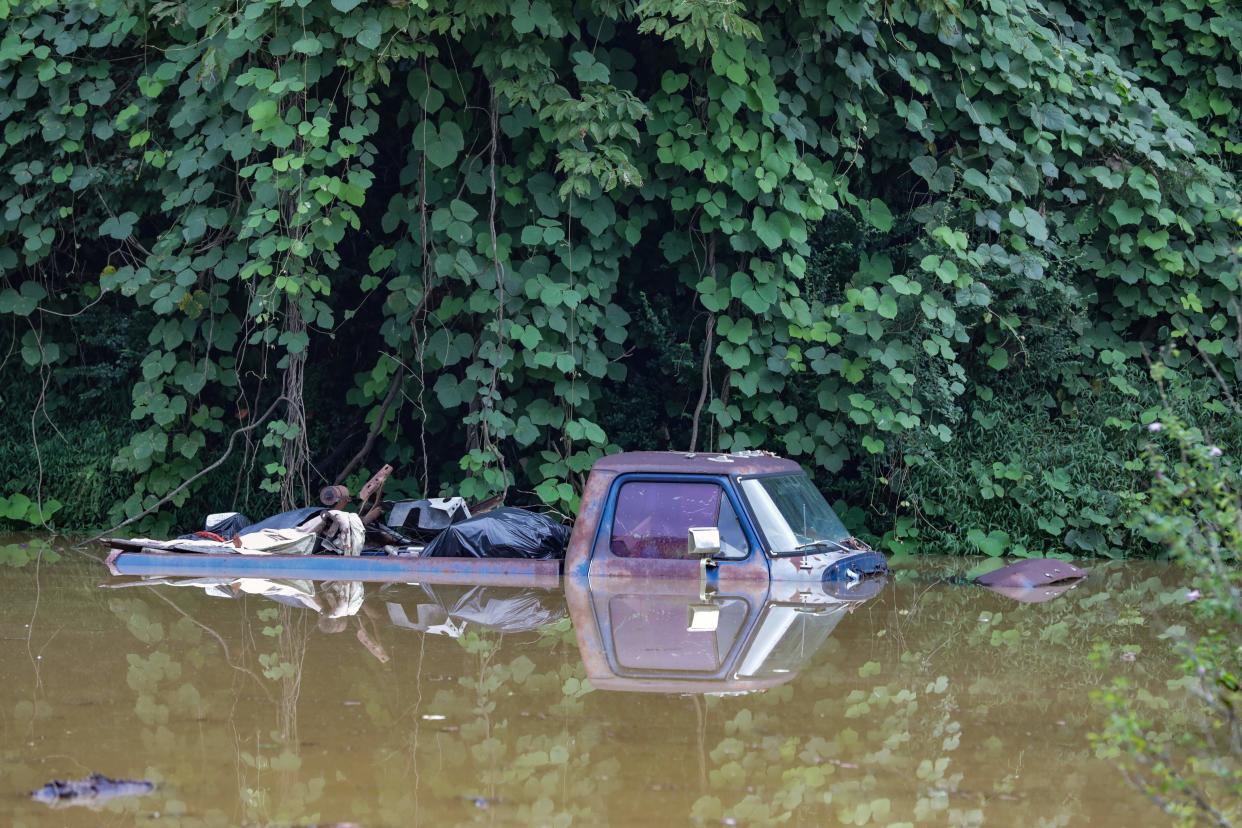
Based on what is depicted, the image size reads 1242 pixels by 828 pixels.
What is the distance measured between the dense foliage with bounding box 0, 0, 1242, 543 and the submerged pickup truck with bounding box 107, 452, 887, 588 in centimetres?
223

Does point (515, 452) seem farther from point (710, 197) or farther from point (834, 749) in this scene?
point (834, 749)

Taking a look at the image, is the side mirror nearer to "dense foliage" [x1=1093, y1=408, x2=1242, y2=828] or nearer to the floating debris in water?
"dense foliage" [x1=1093, y1=408, x2=1242, y2=828]

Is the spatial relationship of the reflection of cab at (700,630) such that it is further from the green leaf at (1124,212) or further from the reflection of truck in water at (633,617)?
the green leaf at (1124,212)

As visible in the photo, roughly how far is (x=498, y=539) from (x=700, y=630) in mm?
2122

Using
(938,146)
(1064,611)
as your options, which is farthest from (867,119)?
(1064,611)

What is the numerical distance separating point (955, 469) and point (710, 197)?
3012 millimetres

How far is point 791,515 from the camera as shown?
26.3 ft

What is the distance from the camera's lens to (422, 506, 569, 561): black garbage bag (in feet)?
28.6

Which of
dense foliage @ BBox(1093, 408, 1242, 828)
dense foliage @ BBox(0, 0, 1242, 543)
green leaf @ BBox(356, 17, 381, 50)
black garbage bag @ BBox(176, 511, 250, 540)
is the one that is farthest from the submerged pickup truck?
green leaf @ BBox(356, 17, 381, 50)

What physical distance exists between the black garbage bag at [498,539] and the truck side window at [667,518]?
0.74 metres

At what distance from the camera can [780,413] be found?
37.3 ft

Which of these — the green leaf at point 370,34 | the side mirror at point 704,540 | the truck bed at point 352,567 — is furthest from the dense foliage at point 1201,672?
the green leaf at point 370,34

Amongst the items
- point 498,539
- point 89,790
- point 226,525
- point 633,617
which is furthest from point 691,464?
point 89,790

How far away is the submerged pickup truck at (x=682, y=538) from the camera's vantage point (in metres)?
7.76
